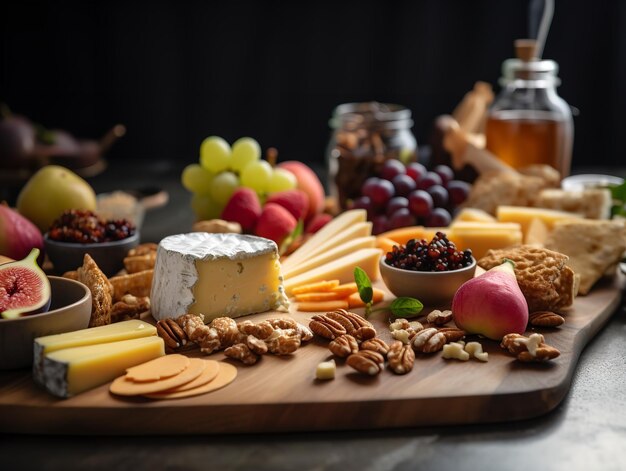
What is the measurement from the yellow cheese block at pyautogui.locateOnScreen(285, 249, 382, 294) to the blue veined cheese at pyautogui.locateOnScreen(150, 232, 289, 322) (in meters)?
0.08

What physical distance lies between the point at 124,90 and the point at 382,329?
2.04 metres

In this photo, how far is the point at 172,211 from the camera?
2.44 m

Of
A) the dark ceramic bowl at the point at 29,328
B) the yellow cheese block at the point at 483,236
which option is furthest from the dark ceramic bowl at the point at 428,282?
the dark ceramic bowl at the point at 29,328

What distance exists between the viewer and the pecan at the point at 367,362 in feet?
4.02

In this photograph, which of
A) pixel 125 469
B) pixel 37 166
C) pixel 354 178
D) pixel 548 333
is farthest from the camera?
pixel 37 166

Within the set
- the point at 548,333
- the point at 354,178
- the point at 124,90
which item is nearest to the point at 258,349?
the point at 548,333

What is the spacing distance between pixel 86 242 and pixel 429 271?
0.72 metres

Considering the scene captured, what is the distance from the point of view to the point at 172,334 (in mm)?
1355

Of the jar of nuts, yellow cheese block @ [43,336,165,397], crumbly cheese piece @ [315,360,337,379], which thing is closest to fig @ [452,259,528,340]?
crumbly cheese piece @ [315,360,337,379]

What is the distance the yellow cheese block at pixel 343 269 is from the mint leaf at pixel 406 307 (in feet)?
0.63

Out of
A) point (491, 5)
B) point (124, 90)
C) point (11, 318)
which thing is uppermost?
point (491, 5)

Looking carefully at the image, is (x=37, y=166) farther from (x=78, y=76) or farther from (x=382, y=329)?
(x=382, y=329)

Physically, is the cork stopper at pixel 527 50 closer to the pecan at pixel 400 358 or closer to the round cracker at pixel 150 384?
the pecan at pixel 400 358

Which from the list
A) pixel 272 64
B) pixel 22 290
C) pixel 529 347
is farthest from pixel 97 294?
pixel 272 64
